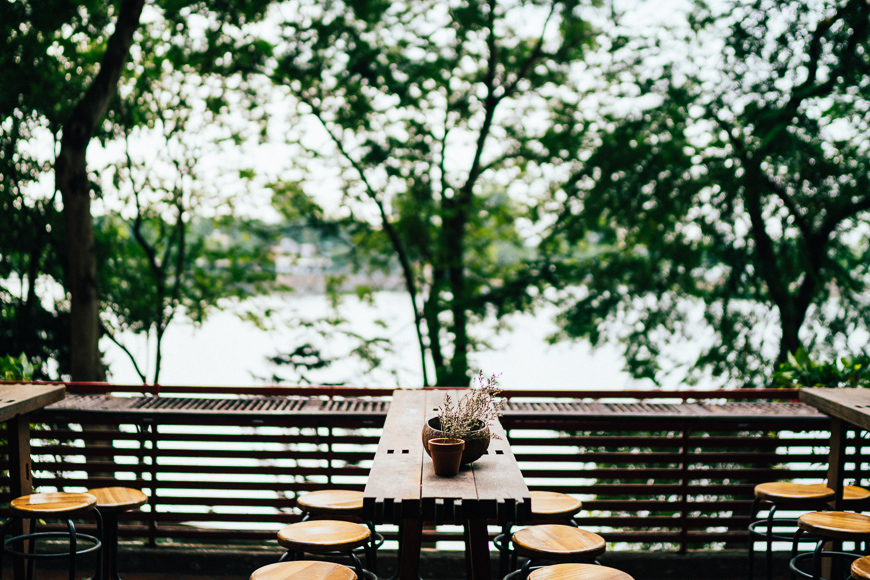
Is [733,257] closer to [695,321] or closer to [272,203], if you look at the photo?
[695,321]

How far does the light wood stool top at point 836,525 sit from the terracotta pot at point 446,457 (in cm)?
151

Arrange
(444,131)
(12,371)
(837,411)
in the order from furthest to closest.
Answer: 1. (444,131)
2. (12,371)
3. (837,411)

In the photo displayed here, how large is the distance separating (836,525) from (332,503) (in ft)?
6.35

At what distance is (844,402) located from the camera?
2945 millimetres

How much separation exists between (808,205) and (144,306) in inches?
335

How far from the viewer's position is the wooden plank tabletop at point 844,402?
273 cm

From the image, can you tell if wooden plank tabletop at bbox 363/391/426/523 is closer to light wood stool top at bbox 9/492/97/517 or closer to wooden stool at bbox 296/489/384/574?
wooden stool at bbox 296/489/384/574

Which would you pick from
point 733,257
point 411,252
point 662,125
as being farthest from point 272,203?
point 733,257

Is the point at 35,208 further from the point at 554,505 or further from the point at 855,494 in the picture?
the point at 855,494

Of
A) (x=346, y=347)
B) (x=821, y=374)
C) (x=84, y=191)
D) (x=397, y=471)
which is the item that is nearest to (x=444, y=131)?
(x=346, y=347)

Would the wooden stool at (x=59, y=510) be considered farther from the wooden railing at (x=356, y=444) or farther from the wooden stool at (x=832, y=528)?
the wooden stool at (x=832, y=528)

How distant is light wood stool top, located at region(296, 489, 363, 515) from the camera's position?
2619 mm

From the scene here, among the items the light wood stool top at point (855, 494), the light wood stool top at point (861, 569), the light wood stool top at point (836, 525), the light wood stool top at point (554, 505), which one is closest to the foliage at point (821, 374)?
the light wood stool top at point (855, 494)

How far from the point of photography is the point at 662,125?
302 inches
